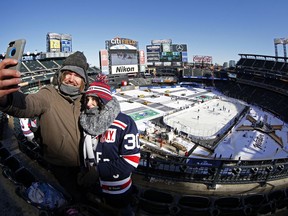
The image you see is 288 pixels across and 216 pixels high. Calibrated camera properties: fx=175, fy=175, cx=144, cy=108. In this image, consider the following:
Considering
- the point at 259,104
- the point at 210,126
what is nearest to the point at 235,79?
the point at 259,104

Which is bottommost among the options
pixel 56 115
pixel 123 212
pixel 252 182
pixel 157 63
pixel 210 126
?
pixel 210 126

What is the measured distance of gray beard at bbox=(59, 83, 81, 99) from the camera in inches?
77.5

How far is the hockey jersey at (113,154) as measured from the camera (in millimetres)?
1904

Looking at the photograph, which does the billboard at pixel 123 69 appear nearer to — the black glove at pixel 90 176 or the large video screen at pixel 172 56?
the large video screen at pixel 172 56

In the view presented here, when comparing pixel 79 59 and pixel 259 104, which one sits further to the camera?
pixel 259 104

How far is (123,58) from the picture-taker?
50031 mm

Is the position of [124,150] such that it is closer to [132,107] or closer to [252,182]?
[252,182]

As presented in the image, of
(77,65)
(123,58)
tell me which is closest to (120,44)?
(123,58)

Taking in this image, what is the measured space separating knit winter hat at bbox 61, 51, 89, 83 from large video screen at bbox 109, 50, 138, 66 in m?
48.2

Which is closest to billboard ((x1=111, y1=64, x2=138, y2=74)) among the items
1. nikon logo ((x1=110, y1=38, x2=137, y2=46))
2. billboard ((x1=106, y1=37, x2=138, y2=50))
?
billboard ((x1=106, y1=37, x2=138, y2=50))

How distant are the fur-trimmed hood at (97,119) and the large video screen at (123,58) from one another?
48.7 meters

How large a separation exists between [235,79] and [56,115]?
5481 cm

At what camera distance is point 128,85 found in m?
51.3

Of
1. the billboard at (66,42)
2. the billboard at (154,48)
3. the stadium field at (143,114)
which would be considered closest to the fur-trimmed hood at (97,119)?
the stadium field at (143,114)
